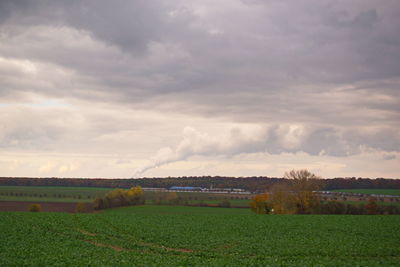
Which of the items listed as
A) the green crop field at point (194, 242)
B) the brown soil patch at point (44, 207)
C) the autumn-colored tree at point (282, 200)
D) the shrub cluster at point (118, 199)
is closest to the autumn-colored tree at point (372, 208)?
the autumn-colored tree at point (282, 200)

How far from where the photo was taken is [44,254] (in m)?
27.0

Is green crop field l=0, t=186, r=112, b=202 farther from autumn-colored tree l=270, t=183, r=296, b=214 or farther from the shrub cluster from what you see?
autumn-colored tree l=270, t=183, r=296, b=214

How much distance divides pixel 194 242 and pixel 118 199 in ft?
244

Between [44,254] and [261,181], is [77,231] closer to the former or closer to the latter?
[44,254]

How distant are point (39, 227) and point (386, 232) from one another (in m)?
35.8

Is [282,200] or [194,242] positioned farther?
[282,200]

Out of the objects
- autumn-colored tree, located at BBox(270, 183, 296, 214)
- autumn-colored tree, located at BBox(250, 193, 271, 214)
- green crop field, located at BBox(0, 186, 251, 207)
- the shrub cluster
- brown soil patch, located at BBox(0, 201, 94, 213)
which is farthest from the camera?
green crop field, located at BBox(0, 186, 251, 207)

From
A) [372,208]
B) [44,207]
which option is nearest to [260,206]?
[372,208]

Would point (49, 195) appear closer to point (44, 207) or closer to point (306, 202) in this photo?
point (44, 207)

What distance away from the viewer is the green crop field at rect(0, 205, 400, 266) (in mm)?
25453

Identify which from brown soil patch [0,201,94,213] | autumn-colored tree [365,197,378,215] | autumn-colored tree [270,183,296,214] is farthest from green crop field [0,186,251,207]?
autumn-colored tree [365,197,378,215]

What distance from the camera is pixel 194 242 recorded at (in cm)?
3591

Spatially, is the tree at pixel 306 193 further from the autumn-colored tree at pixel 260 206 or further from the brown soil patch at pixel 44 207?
the brown soil patch at pixel 44 207

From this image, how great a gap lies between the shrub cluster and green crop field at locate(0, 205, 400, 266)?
53080mm
